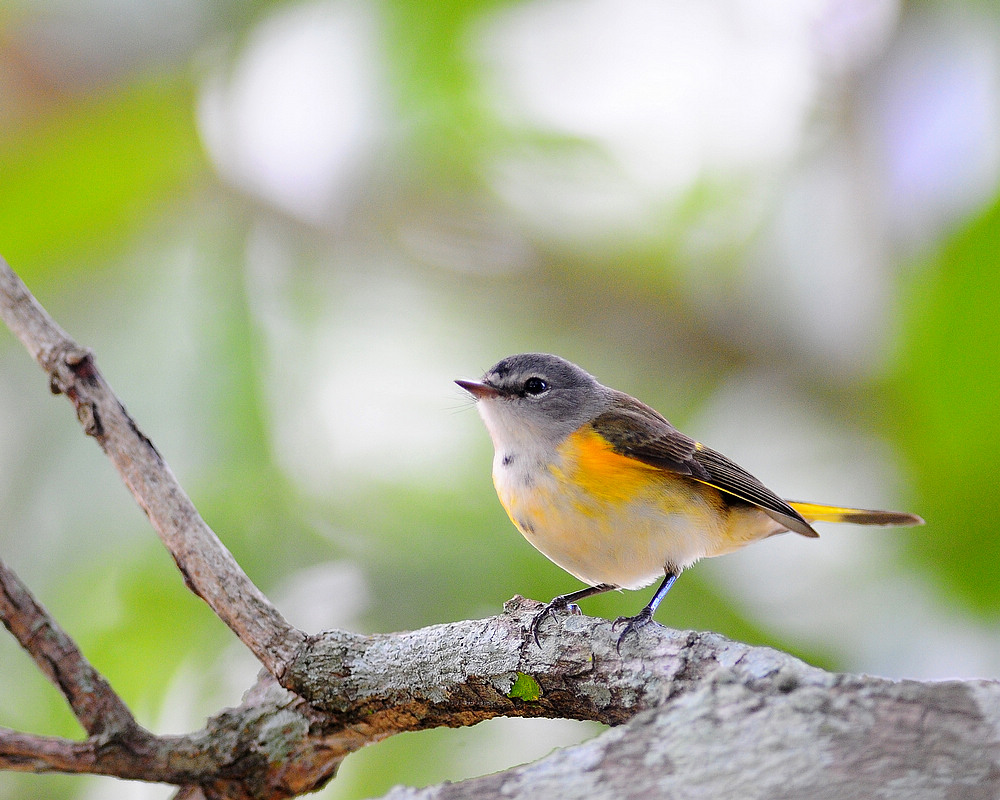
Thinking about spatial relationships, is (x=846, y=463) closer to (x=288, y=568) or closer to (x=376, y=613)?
(x=376, y=613)

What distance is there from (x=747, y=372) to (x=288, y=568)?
5.01 feet

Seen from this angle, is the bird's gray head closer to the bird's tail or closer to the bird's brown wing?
the bird's brown wing

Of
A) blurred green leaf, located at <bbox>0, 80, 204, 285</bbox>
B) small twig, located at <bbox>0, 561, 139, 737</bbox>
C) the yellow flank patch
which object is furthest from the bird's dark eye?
blurred green leaf, located at <bbox>0, 80, 204, 285</bbox>

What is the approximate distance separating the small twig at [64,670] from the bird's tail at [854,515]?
1.59 meters

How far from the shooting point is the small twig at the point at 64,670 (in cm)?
145

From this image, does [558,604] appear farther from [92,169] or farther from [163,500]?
[92,169]

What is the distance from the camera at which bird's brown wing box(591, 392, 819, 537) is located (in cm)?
199

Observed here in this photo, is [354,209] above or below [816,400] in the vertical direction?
above

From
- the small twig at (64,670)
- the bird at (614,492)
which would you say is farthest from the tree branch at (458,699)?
the bird at (614,492)

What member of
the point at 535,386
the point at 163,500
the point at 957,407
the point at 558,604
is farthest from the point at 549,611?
the point at 957,407

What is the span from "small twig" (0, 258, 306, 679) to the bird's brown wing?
33.7 inches

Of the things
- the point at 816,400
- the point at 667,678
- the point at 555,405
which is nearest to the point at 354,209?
the point at 555,405

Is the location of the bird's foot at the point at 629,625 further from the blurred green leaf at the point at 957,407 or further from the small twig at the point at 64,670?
the blurred green leaf at the point at 957,407

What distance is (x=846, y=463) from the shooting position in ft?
8.94
